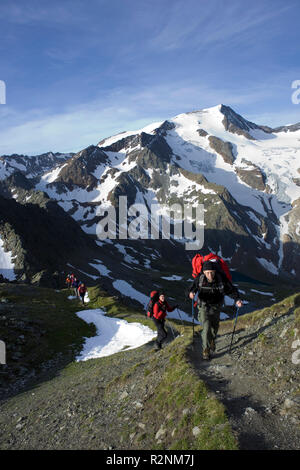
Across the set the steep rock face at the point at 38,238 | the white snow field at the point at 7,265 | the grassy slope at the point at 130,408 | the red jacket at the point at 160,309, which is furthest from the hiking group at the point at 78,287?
the white snow field at the point at 7,265

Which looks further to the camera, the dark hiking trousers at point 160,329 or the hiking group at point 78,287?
the hiking group at point 78,287

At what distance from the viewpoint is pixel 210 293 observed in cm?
1159

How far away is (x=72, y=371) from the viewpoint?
2042cm

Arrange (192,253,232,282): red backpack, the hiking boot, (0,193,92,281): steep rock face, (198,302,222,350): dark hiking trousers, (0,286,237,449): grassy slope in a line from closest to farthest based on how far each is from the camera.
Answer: (0,286,237,449): grassy slope
(192,253,232,282): red backpack
(198,302,222,350): dark hiking trousers
the hiking boot
(0,193,92,281): steep rock face

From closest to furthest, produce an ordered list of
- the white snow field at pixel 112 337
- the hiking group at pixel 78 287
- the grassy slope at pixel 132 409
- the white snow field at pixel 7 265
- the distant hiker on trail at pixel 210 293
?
the grassy slope at pixel 132 409 < the distant hiker on trail at pixel 210 293 < the white snow field at pixel 112 337 < the hiking group at pixel 78 287 < the white snow field at pixel 7 265

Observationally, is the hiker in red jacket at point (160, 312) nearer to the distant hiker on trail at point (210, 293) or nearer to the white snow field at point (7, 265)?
the distant hiker on trail at point (210, 293)

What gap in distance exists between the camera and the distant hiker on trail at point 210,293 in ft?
37.6

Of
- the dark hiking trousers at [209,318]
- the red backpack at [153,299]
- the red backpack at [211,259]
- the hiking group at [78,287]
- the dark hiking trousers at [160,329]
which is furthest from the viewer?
the hiking group at [78,287]

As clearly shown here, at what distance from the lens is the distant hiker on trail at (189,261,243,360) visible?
11461 millimetres

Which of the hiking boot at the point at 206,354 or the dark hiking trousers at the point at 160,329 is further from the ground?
the hiking boot at the point at 206,354

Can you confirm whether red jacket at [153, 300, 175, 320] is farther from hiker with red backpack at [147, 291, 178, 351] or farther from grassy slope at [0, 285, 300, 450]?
grassy slope at [0, 285, 300, 450]

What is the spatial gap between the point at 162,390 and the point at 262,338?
4196 millimetres

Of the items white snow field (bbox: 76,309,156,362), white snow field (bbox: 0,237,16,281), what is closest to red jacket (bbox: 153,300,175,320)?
white snow field (bbox: 76,309,156,362)
